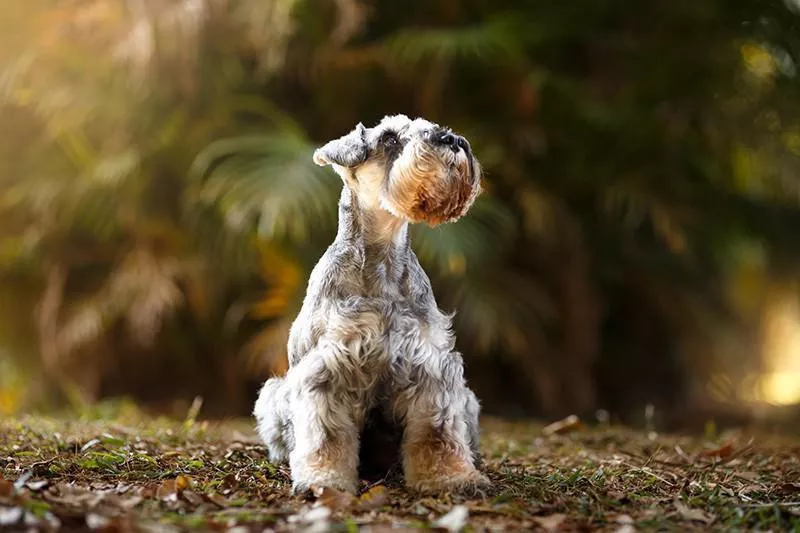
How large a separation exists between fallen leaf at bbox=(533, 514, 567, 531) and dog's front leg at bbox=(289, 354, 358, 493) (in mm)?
682

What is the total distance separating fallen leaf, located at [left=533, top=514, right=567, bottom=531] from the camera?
2627mm

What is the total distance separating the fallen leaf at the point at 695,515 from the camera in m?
2.78

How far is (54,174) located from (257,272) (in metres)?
1.90

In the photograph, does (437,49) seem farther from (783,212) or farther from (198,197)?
(783,212)

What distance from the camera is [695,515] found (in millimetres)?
2805

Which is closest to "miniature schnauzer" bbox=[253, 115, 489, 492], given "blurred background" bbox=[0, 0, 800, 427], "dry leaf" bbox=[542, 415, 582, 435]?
"dry leaf" bbox=[542, 415, 582, 435]

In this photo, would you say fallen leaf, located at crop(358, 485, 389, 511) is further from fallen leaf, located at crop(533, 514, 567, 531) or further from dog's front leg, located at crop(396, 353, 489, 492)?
fallen leaf, located at crop(533, 514, 567, 531)

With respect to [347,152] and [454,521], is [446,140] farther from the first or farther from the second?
[454,521]

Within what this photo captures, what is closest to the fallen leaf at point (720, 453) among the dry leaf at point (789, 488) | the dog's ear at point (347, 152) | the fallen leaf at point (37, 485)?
the dry leaf at point (789, 488)

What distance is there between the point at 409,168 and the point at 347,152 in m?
0.28

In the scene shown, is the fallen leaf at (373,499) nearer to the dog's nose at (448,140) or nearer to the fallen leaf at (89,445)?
the dog's nose at (448,140)

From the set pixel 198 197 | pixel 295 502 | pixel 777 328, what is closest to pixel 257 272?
pixel 198 197

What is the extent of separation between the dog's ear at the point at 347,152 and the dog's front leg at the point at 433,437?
29.2 inches

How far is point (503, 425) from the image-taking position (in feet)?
19.6
